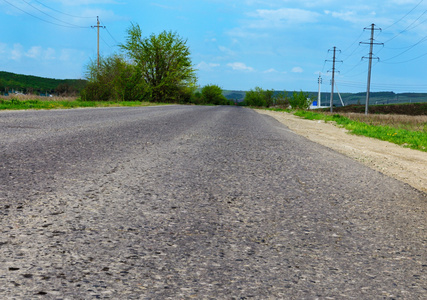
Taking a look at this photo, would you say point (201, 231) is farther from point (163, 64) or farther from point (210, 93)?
point (210, 93)

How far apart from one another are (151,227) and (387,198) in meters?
2.67

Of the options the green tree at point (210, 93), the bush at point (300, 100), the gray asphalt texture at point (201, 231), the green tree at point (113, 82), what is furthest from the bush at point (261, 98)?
the gray asphalt texture at point (201, 231)

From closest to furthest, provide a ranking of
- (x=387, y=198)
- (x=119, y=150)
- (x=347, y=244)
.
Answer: (x=347, y=244) < (x=387, y=198) < (x=119, y=150)

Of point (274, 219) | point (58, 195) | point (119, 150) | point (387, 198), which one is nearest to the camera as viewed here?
point (274, 219)

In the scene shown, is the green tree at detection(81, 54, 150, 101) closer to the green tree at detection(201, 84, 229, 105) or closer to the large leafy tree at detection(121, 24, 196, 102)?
the large leafy tree at detection(121, 24, 196, 102)

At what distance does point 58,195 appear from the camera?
3.29 meters

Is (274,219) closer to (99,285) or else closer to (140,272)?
(140,272)

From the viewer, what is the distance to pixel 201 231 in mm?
2658

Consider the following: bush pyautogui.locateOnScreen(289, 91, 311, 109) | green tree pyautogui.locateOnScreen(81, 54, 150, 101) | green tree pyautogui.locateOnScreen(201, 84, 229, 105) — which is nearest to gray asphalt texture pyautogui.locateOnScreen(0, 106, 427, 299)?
green tree pyautogui.locateOnScreen(81, 54, 150, 101)

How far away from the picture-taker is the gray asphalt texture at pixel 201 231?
74.7 inches

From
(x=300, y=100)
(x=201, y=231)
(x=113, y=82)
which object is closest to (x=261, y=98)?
(x=300, y=100)

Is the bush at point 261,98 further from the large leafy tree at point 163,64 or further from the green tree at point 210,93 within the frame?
the large leafy tree at point 163,64

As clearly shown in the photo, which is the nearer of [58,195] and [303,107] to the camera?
[58,195]

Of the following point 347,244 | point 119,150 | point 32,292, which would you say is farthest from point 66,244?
point 119,150
